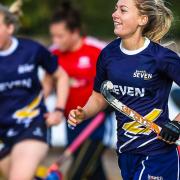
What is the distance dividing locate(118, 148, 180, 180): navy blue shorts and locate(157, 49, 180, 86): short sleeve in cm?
52

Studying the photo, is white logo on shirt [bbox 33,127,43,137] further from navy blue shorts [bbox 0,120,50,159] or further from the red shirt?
the red shirt

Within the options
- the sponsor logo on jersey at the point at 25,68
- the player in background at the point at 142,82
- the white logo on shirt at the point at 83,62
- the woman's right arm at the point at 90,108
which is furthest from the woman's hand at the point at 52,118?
the player in background at the point at 142,82

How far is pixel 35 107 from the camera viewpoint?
7160 mm

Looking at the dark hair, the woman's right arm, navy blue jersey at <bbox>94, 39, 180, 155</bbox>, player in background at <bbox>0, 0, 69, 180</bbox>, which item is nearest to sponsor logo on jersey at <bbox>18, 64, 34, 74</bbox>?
player in background at <bbox>0, 0, 69, 180</bbox>

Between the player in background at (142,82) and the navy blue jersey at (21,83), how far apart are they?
171 centimetres

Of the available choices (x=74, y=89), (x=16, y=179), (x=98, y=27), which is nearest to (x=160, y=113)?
(x=16, y=179)

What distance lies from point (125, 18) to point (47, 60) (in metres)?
2.21

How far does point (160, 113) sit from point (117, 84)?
Result: 32 centimetres

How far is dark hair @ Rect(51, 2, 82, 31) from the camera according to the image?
8172mm

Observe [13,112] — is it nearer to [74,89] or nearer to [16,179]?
[16,179]

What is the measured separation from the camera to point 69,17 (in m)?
8.23

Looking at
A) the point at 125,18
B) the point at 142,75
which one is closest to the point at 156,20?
the point at 125,18

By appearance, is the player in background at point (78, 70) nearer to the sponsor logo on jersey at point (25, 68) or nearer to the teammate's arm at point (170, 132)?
the sponsor logo on jersey at point (25, 68)

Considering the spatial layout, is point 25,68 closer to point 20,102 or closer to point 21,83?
point 21,83
